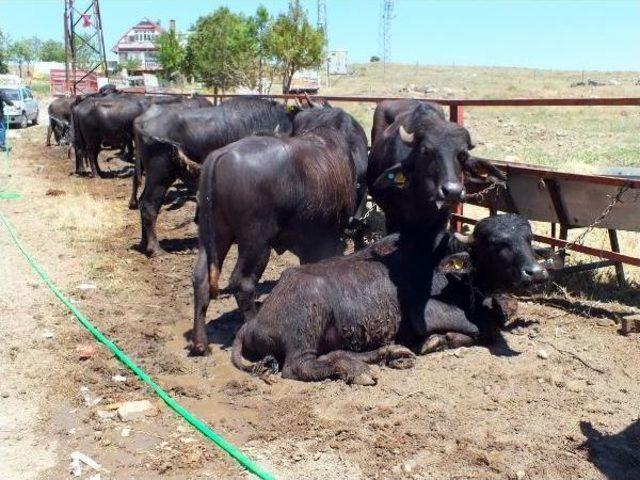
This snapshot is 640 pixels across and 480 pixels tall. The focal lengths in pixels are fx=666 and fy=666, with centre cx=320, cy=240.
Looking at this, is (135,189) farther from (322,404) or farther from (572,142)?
(572,142)

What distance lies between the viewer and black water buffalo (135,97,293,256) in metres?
8.83

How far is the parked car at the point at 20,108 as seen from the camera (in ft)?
99.4

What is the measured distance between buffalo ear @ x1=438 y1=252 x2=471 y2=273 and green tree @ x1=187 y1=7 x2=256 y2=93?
89.4 ft

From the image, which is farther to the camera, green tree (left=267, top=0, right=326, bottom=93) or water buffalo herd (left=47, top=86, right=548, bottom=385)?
green tree (left=267, top=0, right=326, bottom=93)

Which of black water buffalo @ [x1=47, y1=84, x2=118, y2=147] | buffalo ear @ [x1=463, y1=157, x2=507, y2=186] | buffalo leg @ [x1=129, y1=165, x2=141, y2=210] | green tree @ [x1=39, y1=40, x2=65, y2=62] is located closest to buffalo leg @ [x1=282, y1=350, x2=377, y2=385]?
buffalo ear @ [x1=463, y1=157, x2=507, y2=186]

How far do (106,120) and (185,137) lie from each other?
24.2 ft

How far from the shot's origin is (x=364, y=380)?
4691 millimetres

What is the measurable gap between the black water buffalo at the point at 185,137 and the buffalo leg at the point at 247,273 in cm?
350

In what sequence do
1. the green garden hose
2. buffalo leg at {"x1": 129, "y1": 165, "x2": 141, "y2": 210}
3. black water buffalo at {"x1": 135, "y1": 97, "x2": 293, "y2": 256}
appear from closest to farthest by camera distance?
the green garden hose < black water buffalo at {"x1": 135, "y1": 97, "x2": 293, "y2": 256} < buffalo leg at {"x1": 129, "y1": 165, "x2": 141, "y2": 210}

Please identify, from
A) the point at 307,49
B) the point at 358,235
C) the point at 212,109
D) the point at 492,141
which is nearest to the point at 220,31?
the point at 307,49

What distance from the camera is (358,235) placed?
23.5 ft

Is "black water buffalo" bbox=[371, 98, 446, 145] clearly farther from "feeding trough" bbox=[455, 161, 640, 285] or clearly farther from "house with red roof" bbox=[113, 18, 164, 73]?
"house with red roof" bbox=[113, 18, 164, 73]

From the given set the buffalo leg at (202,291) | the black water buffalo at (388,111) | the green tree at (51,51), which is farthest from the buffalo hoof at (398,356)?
the green tree at (51,51)

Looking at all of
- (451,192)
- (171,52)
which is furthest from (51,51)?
(451,192)
